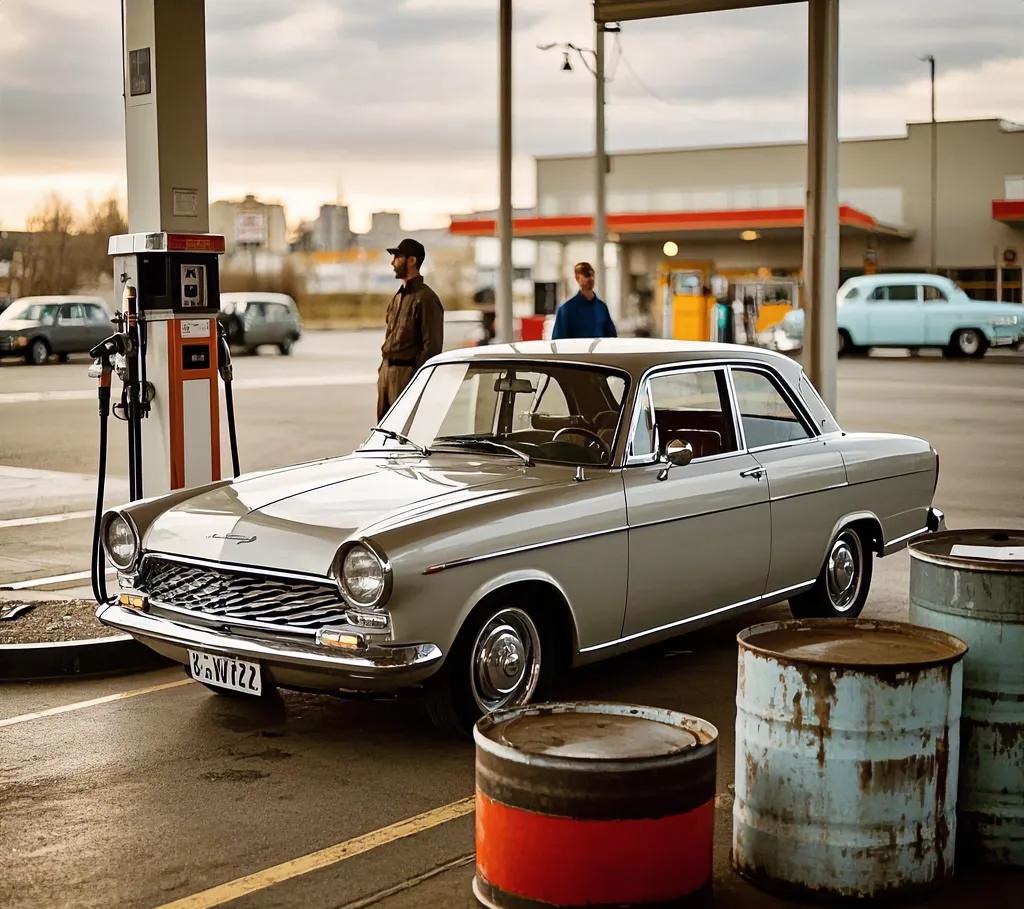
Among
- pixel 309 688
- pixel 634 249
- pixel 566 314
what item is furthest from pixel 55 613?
pixel 634 249

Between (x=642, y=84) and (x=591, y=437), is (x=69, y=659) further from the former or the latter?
(x=642, y=84)

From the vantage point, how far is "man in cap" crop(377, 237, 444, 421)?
10.7 metres

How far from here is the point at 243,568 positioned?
5664 mm

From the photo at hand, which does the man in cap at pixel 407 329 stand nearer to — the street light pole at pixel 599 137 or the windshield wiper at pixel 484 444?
the windshield wiper at pixel 484 444

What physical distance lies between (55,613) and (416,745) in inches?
115

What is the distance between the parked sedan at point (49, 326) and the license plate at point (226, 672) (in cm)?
2959

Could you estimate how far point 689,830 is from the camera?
3863 millimetres

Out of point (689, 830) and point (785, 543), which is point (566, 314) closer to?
point (785, 543)

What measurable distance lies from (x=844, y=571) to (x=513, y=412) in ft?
6.97

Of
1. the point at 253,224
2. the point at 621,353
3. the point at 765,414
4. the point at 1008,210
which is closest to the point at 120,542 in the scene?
the point at 621,353

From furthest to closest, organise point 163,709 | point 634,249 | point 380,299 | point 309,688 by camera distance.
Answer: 1. point 380,299
2. point 634,249
3. point 163,709
4. point 309,688

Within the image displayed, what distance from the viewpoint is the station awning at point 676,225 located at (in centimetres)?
4966

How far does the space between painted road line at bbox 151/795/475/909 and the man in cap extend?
5856 millimetres

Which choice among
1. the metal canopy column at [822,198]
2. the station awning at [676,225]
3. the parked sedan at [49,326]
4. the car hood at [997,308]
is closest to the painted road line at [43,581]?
the metal canopy column at [822,198]
